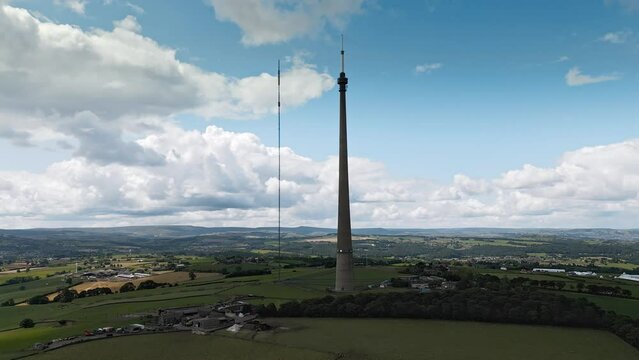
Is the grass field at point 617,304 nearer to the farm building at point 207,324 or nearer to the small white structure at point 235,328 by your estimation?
the small white structure at point 235,328

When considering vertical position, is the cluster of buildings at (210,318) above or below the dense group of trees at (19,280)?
above

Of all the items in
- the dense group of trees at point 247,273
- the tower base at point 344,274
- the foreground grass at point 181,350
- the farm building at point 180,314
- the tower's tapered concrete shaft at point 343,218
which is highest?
the tower's tapered concrete shaft at point 343,218

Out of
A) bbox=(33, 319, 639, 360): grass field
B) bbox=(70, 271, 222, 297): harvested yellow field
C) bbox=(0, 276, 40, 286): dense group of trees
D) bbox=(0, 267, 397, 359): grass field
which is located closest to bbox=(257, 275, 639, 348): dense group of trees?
bbox=(33, 319, 639, 360): grass field

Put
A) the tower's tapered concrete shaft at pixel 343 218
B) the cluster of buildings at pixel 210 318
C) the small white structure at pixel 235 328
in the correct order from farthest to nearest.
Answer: the tower's tapered concrete shaft at pixel 343 218
the cluster of buildings at pixel 210 318
the small white structure at pixel 235 328

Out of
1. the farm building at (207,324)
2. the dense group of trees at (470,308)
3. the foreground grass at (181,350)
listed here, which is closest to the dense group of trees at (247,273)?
the dense group of trees at (470,308)

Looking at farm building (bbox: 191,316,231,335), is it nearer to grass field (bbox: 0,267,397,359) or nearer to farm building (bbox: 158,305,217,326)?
farm building (bbox: 158,305,217,326)

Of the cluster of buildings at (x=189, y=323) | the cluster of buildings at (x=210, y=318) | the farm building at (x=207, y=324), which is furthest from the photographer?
the cluster of buildings at (x=210, y=318)

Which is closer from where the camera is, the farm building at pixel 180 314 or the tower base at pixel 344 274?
the farm building at pixel 180 314
